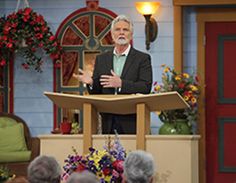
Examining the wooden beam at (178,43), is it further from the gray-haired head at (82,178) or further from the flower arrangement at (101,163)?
the gray-haired head at (82,178)

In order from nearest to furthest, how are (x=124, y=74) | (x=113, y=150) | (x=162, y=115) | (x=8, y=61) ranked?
(x=113, y=150)
(x=124, y=74)
(x=162, y=115)
(x=8, y=61)

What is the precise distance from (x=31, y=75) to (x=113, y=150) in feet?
15.3

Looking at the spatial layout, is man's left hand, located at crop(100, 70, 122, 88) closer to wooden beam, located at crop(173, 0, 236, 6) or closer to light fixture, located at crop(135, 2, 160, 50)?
wooden beam, located at crop(173, 0, 236, 6)

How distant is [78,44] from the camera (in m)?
8.73

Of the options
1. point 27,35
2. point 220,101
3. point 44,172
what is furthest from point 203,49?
point 44,172

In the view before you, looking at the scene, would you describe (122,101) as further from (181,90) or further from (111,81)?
(181,90)

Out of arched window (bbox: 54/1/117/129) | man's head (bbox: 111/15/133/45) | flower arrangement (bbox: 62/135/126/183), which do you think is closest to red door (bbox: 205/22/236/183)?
arched window (bbox: 54/1/117/129)

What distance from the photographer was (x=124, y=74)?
4.71 metres

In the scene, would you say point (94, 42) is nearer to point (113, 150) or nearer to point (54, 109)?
point (54, 109)

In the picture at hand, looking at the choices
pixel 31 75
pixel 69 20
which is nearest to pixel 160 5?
pixel 69 20

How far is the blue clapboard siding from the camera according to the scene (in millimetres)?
8500

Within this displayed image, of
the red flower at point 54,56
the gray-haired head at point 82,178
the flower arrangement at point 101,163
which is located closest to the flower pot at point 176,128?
the red flower at point 54,56

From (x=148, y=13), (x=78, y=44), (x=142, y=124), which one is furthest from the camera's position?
(x=78, y=44)

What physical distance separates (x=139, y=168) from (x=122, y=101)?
31.3 inches
